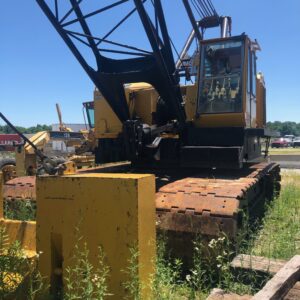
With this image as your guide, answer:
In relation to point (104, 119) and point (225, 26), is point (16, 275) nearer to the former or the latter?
point (104, 119)

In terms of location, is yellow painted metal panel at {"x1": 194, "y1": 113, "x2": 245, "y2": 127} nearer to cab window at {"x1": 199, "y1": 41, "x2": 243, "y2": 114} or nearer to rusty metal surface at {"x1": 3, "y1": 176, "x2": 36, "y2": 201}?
cab window at {"x1": 199, "y1": 41, "x2": 243, "y2": 114}

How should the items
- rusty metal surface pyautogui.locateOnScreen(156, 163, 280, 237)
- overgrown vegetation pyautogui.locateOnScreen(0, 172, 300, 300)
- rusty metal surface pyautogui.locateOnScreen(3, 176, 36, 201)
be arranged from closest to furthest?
1. overgrown vegetation pyautogui.locateOnScreen(0, 172, 300, 300)
2. rusty metal surface pyautogui.locateOnScreen(156, 163, 280, 237)
3. rusty metal surface pyautogui.locateOnScreen(3, 176, 36, 201)

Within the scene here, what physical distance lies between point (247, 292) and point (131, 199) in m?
1.29

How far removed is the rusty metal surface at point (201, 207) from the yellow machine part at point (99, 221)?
48.4 inches

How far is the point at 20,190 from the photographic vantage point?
20.2 ft

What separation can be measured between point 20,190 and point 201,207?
9.67ft

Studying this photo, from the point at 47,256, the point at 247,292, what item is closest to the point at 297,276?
the point at 247,292

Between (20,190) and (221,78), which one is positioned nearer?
(20,190)

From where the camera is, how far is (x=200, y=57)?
21.8ft

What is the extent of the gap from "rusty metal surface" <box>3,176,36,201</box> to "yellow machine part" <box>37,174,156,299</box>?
108 inches

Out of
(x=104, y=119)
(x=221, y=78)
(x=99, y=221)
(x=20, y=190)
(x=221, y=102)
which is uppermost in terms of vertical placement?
(x=221, y=78)

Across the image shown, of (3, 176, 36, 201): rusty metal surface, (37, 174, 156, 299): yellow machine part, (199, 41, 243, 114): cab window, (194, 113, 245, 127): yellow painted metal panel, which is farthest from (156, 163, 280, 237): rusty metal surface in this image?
(3, 176, 36, 201): rusty metal surface

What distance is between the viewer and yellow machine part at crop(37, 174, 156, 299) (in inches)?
117

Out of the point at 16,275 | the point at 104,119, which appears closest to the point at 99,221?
the point at 16,275
